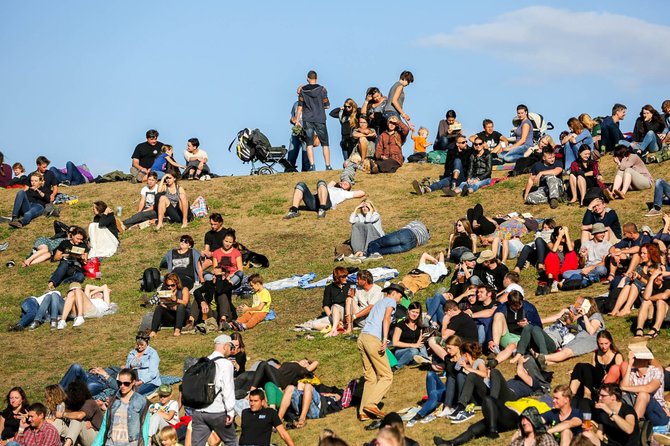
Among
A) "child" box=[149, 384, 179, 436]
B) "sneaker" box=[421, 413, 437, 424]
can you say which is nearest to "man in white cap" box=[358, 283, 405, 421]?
"sneaker" box=[421, 413, 437, 424]

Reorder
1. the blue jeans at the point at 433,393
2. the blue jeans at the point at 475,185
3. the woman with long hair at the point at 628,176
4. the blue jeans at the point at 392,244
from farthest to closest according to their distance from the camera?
the blue jeans at the point at 475,185 → the woman with long hair at the point at 628,176 → the blue jeans at the point at 392,244 → the blue jeans at the point at 433,393

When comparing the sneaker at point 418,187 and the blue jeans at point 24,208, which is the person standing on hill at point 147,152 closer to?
the blue jeans at point 24,208

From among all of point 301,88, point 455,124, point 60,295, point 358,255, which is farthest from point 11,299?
point 455,124

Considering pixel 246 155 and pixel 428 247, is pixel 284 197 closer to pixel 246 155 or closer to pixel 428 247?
pixel 246 155

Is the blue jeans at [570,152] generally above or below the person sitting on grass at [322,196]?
above

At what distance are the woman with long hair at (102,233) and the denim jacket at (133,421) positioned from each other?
11.6 metres

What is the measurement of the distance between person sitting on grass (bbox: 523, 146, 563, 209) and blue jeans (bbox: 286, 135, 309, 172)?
7.23 meters

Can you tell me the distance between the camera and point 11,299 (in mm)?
26469

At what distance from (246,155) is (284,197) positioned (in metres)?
2.52

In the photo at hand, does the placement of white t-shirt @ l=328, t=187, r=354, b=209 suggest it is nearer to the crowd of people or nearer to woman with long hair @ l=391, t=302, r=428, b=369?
the crowd of people

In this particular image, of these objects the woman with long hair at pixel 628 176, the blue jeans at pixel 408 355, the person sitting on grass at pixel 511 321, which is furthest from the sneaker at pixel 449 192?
the blue jeans at pixel 408 355

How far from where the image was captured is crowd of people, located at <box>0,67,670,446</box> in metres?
16.6

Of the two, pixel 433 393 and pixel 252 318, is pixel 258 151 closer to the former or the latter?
pixel 252 318

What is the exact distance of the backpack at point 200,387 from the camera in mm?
16156
